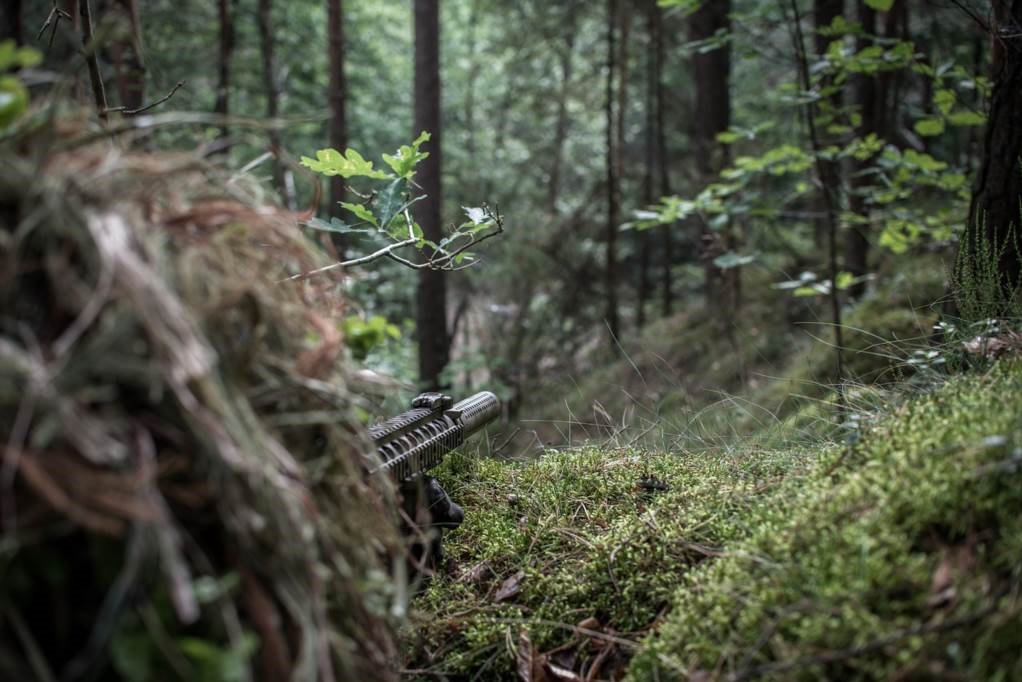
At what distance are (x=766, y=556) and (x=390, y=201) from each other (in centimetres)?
128

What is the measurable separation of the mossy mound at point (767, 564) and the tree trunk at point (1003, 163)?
1129 mm

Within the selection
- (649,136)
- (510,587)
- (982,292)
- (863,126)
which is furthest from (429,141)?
(510,587)

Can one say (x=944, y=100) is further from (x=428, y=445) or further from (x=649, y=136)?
(x=649, y=136)

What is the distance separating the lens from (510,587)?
1868 millimetres

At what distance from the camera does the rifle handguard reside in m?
1.79

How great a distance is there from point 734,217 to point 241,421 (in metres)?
8.55

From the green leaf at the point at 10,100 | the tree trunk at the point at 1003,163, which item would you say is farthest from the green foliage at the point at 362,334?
the tree trunk at the point at 1003,163

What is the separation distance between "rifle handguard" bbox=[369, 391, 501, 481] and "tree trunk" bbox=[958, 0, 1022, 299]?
1781mm

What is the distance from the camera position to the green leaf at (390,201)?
77.3 inches

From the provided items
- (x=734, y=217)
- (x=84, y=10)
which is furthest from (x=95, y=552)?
(x=734, y=217)

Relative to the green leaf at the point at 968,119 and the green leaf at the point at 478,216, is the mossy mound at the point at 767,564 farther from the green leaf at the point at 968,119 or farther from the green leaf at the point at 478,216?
the green leaf at the point at 968,119

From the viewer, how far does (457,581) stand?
195 centimetres

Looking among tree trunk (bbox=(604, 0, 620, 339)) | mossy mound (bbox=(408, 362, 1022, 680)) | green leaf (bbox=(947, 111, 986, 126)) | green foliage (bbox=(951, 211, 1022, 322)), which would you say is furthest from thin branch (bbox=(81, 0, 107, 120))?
tree trunk (bbox=(604, 0, 620, 339))

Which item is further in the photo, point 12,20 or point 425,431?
point 12,20
